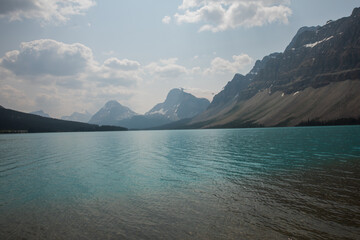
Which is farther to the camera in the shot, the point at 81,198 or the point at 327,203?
the point at 81,198

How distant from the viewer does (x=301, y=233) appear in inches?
572

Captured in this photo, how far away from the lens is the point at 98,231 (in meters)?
16.1

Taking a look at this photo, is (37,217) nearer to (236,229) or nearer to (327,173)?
(236,229)

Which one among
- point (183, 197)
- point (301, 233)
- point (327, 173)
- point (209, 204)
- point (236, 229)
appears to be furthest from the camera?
point (327, 173)

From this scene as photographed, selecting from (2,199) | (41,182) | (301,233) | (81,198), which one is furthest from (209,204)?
(41,182)

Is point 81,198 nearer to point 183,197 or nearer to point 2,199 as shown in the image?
point 2,199

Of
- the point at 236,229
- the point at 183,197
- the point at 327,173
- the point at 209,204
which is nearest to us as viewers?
the point at 236,229

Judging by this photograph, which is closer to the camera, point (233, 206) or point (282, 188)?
point (233, 206)

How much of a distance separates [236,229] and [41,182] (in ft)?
101

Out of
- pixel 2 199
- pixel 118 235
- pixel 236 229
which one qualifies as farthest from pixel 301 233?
pixel 2 199

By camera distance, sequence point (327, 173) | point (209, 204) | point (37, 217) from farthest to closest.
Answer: point (327, 173)
point (209, 204)
point (37, 217)

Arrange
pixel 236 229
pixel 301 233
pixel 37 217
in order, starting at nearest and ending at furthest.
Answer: pixel 301 233, pixel 236 229, pixel 37 217

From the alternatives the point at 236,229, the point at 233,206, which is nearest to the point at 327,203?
the point at 233,206

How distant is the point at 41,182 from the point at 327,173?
Answer: 43.8 meters
